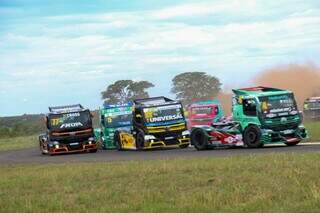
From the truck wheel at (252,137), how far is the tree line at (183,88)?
55741mm

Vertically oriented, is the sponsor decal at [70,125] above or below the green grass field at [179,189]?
above

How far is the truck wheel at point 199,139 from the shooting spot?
26.9 m

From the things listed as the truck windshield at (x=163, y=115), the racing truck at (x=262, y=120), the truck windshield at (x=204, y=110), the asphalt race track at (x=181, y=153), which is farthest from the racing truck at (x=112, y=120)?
the racing truck at (x=262, y=120)

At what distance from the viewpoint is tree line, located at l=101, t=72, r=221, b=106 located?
83312 mm

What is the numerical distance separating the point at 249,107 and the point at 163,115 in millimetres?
6464

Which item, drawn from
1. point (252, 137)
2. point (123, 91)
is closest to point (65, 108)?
point (252, 137)

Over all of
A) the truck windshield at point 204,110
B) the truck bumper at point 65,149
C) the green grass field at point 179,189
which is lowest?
the green grass field at point 179,189

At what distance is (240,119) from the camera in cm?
2569

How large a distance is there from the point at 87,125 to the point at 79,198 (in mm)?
22413

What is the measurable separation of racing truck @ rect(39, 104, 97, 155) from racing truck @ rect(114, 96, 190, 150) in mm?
3227

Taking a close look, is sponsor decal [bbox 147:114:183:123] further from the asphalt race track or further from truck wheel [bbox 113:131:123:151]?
truck wheel [bbox 113:131:123:151]

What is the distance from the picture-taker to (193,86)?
289 ft

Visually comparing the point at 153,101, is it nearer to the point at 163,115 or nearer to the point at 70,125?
the point at 163,115

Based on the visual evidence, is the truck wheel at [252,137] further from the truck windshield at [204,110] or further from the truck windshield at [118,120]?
the truck windshield at [204,110]
